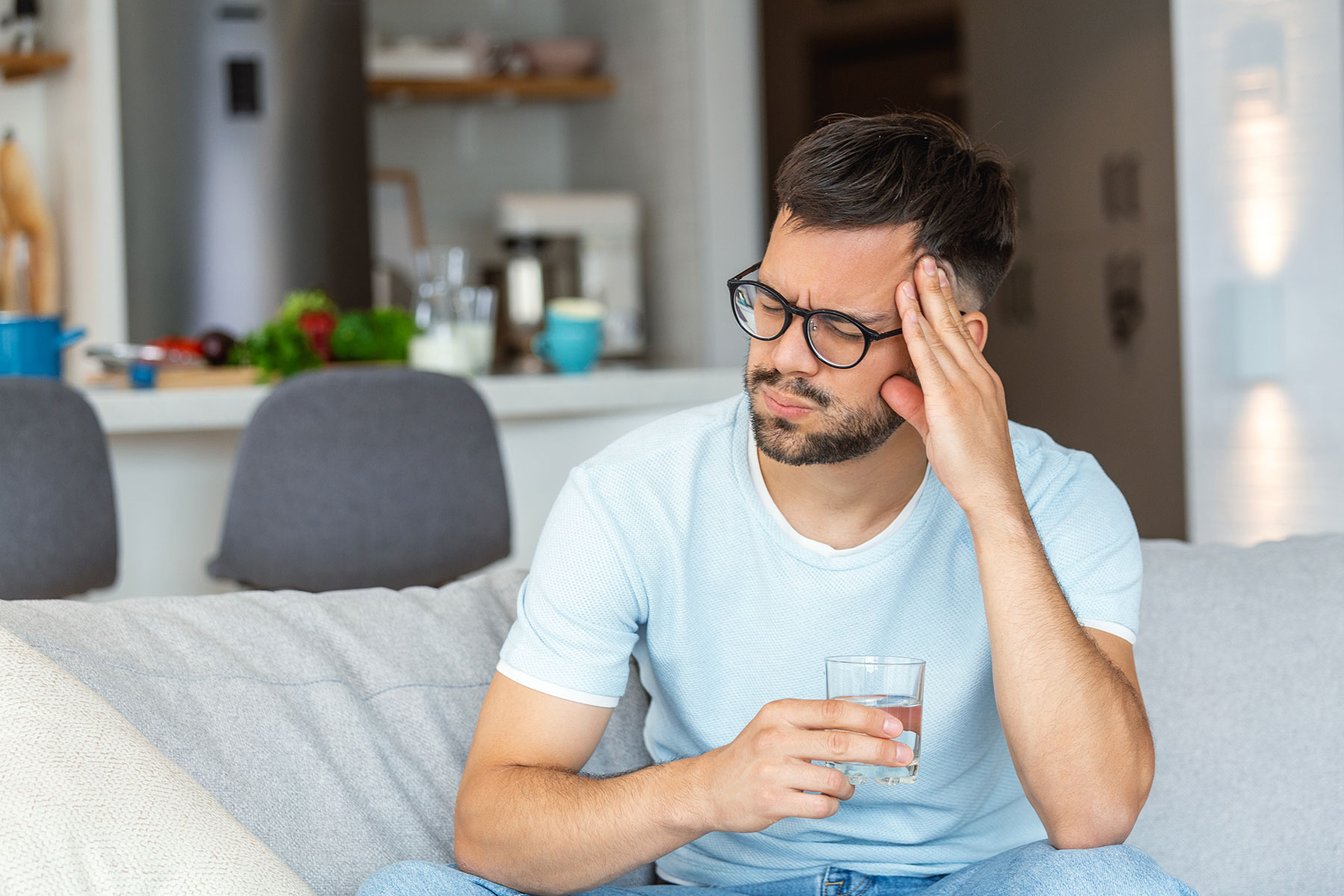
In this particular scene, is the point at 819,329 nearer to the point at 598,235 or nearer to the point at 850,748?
the point at 850,748

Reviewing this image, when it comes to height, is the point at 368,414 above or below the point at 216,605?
above

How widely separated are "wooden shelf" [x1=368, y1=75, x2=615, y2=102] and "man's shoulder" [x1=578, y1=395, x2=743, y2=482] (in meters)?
4.41

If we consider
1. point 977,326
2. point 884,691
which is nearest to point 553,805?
point 884,691

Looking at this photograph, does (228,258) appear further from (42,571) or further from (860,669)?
(860,669)

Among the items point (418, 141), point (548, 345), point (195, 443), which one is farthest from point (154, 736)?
point (418, 141)

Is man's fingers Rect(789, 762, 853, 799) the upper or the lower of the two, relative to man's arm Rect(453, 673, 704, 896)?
upper

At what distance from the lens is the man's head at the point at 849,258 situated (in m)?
1.38

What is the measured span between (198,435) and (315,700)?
A: 2027 mm

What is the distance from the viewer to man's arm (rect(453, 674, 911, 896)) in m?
1.12

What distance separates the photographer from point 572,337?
11.8 feet

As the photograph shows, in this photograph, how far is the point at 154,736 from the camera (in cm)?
133

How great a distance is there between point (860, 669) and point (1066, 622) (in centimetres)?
29

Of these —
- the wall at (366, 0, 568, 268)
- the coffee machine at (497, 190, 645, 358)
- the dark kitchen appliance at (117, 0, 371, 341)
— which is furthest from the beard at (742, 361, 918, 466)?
the wall at (366, 0, 568, 268)

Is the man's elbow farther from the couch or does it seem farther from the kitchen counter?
the kitchen counter
